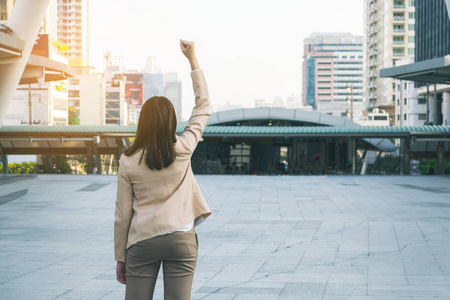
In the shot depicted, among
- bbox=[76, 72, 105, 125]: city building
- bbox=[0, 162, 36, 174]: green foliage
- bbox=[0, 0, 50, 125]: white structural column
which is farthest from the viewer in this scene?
bbox=[76, 72, 105, 125]: city building

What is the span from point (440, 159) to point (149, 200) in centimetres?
3799

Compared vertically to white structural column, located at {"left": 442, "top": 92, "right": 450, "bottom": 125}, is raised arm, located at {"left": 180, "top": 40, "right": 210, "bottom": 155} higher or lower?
lower

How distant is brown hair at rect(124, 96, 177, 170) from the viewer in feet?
11.8

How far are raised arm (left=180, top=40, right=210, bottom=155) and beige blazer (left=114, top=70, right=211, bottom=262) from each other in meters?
0.16

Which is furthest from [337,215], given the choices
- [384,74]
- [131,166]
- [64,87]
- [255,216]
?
[64,87]

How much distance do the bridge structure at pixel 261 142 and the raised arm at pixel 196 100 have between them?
33.2 metres

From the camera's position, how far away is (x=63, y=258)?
9.70 metres

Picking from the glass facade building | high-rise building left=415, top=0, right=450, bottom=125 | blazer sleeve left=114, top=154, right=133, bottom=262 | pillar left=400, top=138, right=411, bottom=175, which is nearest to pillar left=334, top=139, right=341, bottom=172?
pillar left=400, top=138, right=411, bottom=175

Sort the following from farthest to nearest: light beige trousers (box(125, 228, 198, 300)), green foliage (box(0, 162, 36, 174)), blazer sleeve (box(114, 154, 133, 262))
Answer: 1. green foliage (box(0, 162, 36, 174))
2. blazer sleeve (box(114, 154, 133, 262))
3. light beige trousers (box(125, 228, 198, 300))

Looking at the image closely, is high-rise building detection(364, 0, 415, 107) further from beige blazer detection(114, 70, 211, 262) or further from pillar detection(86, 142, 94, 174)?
beige blazer detection(114, 70, 211, 262)

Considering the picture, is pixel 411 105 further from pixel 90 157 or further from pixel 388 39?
pixel 90 157

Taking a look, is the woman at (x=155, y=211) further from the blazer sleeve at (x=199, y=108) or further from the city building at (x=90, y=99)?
the city building at (x=90, y=99)

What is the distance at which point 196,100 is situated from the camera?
404cm

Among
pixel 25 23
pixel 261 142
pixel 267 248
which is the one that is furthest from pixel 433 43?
pixel 267 248
